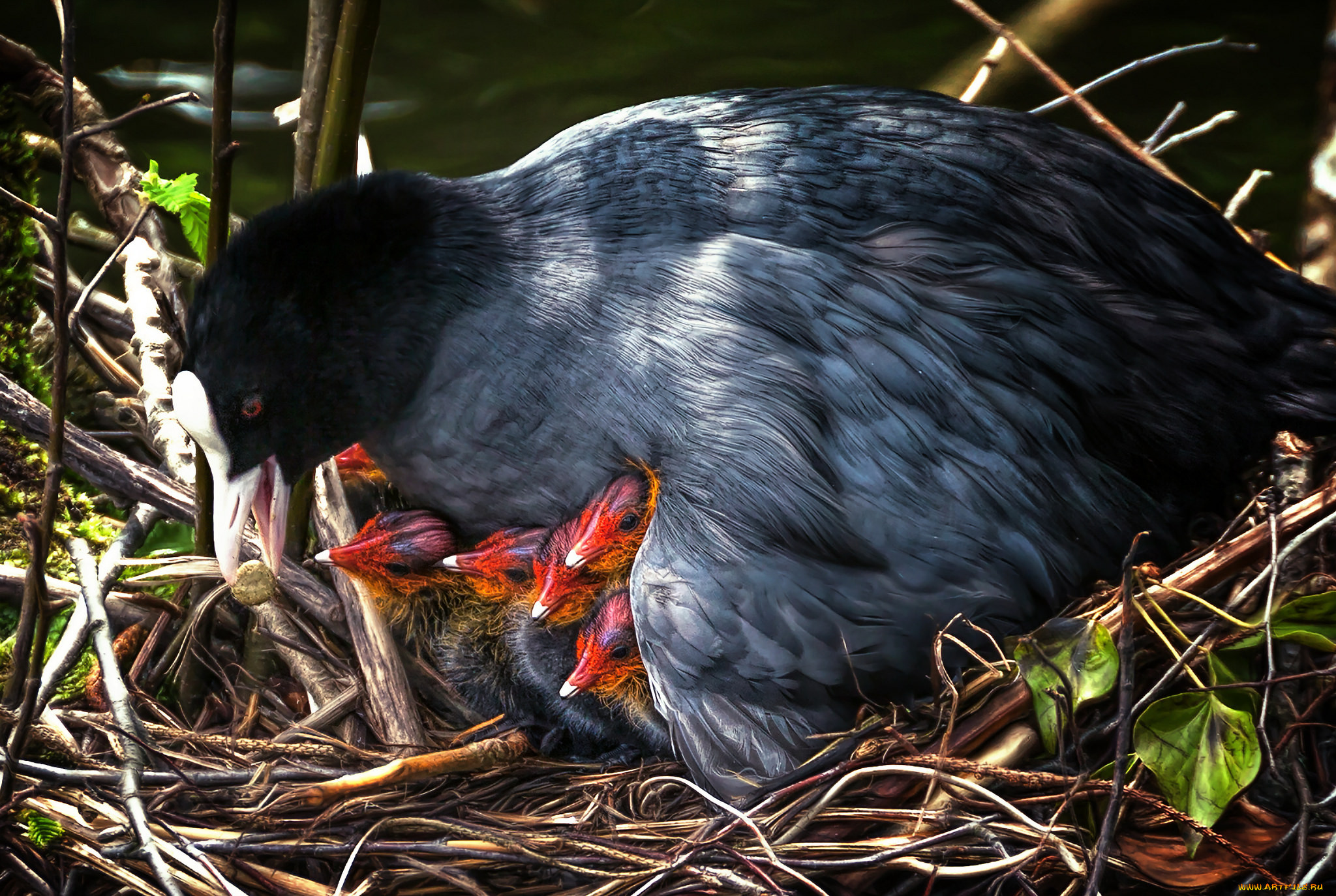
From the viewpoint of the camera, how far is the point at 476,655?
6.77 feet

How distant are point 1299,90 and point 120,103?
2.91 meters

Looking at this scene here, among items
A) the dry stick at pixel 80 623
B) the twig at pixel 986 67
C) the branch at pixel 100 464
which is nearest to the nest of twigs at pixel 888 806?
the dry stick at pixel 80 623

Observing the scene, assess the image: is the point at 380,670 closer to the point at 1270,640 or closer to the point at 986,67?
the point at 1270,640

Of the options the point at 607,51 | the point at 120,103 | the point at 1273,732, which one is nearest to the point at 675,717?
the point at 1273,732

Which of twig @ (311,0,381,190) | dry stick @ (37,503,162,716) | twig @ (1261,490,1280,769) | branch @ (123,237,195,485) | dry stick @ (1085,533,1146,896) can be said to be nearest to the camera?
dry stick @ (1085,533,1146,896)

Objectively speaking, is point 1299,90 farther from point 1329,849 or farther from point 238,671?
point 238,671

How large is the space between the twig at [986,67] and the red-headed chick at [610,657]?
54.3 inches

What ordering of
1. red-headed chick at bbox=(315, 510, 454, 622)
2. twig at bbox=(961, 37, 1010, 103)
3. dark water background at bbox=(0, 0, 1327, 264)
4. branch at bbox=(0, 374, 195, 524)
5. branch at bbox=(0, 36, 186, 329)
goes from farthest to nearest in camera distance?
dark water background at bbox=(0, 0, 1327, 264), twig at bbox=(961, 37, 1010, 103), branch at bbox=(0, 36, 186, 329), red-headed chick at bbox=(315, 510, 454, 622), branch at bbox=(0, 374, 195, 524)

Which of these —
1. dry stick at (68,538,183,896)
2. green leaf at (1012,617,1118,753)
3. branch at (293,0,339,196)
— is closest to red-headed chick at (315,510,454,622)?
dry stick at (68,538,183,896)

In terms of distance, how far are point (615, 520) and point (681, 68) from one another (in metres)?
1.57

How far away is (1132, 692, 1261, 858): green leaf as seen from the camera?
134 centimetres

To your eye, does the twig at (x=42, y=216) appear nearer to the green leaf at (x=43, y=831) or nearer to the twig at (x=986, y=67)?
the green leaf at (x=43, y=831)

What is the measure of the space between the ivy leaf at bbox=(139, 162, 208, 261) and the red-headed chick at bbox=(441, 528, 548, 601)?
0.65 meters

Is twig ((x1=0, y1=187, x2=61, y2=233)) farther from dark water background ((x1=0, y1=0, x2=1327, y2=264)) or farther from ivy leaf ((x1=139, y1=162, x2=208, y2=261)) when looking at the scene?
dark water background ((x1=0, y1=0, x2=1327, y2=264))
